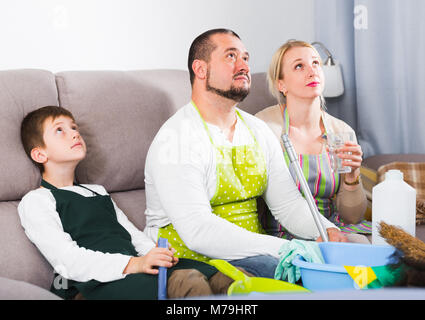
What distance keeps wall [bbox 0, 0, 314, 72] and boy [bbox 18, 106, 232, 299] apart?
555 mm

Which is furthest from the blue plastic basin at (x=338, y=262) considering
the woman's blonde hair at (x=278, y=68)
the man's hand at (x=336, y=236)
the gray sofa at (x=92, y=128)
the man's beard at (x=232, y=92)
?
the woman's blonde hair at (x=278, y=68)

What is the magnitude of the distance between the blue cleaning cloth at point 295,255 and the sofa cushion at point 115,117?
0.71 metres

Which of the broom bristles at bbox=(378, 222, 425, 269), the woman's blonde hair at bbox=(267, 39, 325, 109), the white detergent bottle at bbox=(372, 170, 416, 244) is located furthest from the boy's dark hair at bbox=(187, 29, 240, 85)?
the broom bristles at bbox=(378, 222, 425, 269)

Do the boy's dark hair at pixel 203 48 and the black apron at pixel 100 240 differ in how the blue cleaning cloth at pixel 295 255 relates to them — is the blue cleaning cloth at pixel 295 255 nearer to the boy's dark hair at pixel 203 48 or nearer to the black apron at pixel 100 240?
the black apron at pixel 100 240

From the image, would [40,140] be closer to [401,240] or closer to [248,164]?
[248,164]

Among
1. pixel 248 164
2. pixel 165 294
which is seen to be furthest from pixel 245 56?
pixel 165 294

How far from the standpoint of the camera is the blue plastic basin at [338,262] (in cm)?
100

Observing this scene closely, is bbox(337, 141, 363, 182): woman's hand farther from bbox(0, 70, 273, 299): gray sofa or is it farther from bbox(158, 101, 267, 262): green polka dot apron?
bbox(0, 70, 273, 299): gray sofa

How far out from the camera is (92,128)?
1.71 metres

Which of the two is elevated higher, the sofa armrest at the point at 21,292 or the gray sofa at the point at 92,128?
the gray sofa at the point at 92,128

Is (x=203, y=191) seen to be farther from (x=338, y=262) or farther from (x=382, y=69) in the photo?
(x=382, y=69)

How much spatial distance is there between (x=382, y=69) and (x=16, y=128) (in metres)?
1.54

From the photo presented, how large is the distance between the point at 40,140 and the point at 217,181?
50cm

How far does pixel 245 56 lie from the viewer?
1.68 meters
